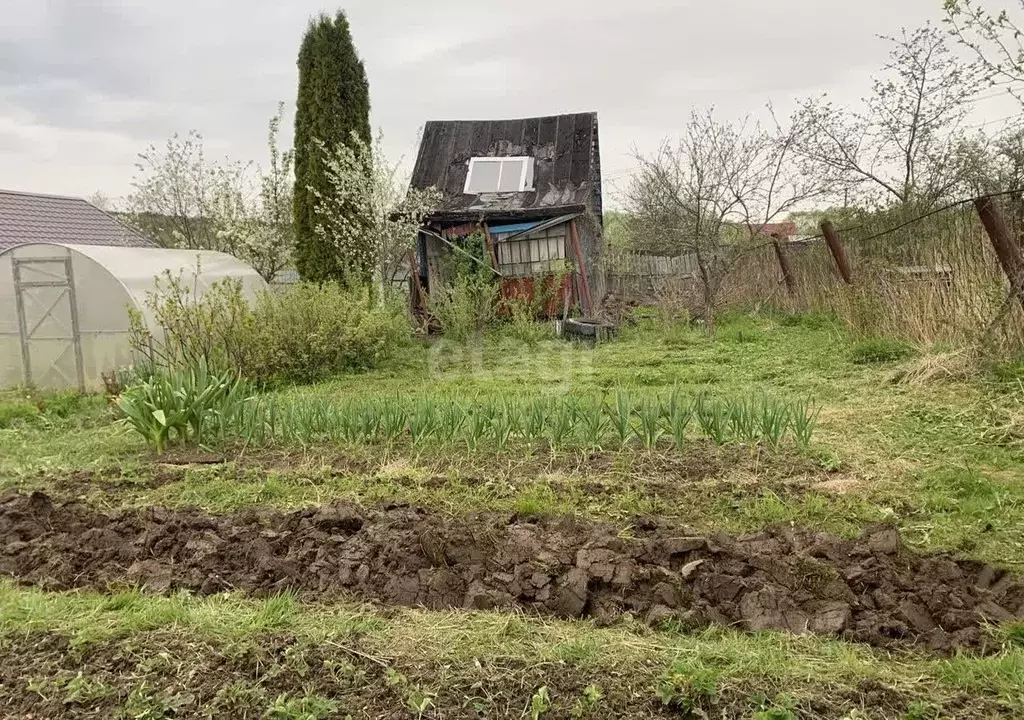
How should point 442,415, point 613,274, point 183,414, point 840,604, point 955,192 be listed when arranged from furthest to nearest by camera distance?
1. point 613,274
2. point 955,192
3. point 183,414
4. point 442,415
5. point 840,604

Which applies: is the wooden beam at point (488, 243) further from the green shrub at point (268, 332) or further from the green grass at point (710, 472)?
the green grass at point (710, 472)

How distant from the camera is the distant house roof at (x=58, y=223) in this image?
1792cm

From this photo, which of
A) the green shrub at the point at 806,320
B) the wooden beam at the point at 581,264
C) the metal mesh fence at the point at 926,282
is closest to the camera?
the metal mesh fence at the point at 926,282

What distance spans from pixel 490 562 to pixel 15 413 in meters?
6.63

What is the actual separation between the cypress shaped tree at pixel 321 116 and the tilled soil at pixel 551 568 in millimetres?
10400

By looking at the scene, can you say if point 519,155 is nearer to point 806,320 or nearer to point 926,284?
point 806,320

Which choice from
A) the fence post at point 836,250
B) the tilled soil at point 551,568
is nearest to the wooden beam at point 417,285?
the fence post at point 836,250

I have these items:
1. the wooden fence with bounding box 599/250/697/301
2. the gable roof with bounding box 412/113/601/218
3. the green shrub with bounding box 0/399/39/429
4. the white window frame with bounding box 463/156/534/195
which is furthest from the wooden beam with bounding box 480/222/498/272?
the green shrub with bounding box 0/399/39/429

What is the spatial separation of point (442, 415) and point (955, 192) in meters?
11.3

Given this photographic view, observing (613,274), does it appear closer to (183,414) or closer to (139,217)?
(139,217)

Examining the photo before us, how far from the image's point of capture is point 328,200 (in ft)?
44.8

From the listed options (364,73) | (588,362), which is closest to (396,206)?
(364,73)

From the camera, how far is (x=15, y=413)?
24.8 ft

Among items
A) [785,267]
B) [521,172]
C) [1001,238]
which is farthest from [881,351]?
[521,172]
